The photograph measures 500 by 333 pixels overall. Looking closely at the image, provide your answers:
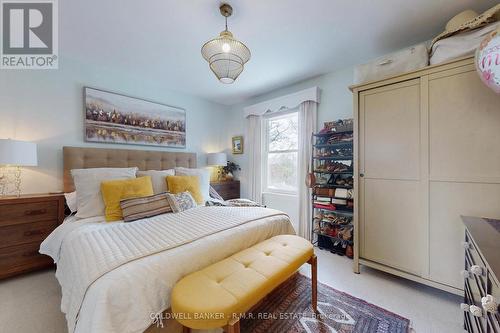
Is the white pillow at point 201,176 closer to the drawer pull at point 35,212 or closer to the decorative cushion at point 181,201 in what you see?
the decorative cushion at point 181,201

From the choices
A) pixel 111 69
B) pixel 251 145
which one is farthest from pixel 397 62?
pixel 111 69

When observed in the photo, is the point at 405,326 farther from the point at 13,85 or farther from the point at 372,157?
the point at 13,85

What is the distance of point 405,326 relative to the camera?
1427 millimetres

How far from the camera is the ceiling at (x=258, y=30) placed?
172cm

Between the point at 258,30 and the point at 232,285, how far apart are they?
222 cm

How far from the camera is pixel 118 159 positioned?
285 centimetres

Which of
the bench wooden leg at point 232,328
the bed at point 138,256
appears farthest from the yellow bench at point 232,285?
the bed at point 138,256

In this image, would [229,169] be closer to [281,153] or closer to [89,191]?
[281,153]

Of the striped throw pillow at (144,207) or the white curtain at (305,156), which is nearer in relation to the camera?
the striped throw pillow at (144,207)

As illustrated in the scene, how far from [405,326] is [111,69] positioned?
4.17 metres

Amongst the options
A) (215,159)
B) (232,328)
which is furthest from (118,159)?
(232,328)

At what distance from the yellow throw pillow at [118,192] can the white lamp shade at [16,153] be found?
28.2 inches

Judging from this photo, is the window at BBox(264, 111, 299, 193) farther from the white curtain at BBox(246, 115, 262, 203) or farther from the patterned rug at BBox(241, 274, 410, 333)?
the patterned rug at BBox(241, 274, 410, 333)

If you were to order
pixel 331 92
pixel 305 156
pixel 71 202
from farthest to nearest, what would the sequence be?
pixel 305 156, pixel 331 92, pixel 71 202
